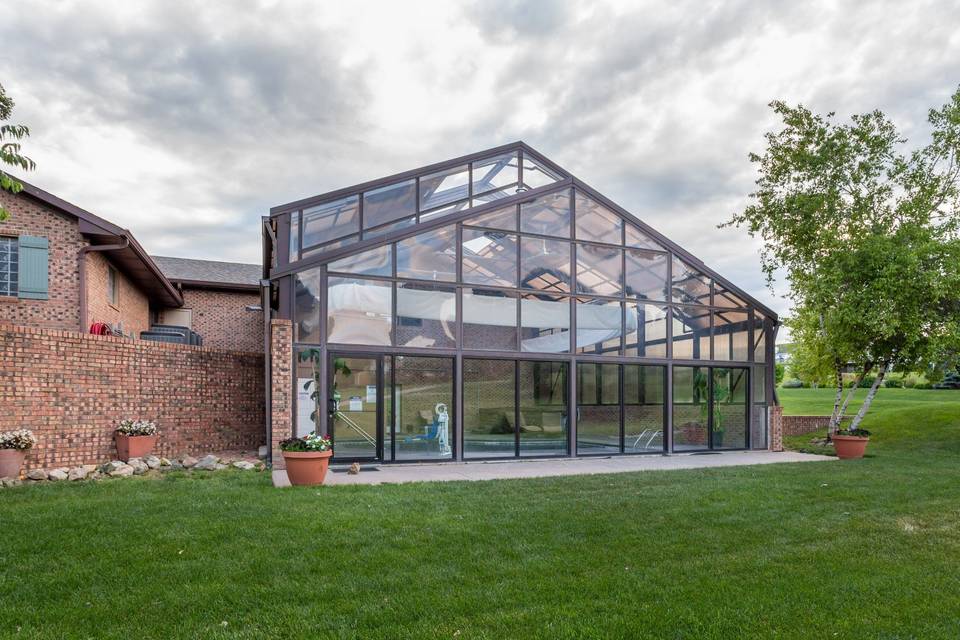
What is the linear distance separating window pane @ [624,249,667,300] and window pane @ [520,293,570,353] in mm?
1689

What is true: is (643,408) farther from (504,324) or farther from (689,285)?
(504,324)

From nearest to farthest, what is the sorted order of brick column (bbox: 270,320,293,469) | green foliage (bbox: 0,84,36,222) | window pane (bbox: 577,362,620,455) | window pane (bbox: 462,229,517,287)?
green foliage (bbox: 0,84,36,222) < brick column (bbox: 270,320,293,469) < window pane (bbox: 462,229,517,287) < window pane (bbox: 577,362,620,455)

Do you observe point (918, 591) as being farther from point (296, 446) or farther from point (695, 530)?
point (296, 446)

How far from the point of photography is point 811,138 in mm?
15516

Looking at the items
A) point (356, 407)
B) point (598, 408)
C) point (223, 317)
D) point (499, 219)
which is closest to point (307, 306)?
point (356, 407)

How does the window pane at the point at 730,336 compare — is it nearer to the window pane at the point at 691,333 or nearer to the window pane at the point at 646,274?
the window pane at the point at 691,333

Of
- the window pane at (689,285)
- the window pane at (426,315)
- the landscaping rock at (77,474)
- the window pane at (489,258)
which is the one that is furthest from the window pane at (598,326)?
the landscaping rock at (77,474)

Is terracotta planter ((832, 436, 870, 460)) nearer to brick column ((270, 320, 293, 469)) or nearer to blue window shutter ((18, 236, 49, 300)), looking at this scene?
brick column ((270, 320, 293, 469))

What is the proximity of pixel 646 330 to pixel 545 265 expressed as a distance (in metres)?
2.79

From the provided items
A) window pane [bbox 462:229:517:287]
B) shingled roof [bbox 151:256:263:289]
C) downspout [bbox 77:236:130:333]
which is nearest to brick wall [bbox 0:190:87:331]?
downspout [bbox 77:236:130:333]

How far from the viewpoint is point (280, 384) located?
10547 millimetres

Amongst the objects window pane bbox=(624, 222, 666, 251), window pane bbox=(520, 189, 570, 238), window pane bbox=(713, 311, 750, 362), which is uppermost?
window pane bbox=(520, 189, 570, 238)

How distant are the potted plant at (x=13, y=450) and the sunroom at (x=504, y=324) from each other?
379 cm

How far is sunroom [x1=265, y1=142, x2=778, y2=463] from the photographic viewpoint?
11.3 metres
